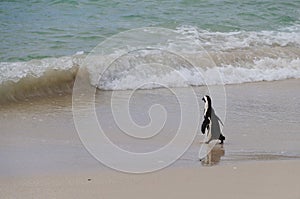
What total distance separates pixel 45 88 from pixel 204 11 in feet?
17.6

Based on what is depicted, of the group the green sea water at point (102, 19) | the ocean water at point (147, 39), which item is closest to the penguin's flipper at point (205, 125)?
the ocean water at point (147, 39)

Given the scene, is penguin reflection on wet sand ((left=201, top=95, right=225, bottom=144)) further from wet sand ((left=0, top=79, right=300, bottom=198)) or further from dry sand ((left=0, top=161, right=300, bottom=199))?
dry sand ((left=0, top=161, right=300, bottom=199))

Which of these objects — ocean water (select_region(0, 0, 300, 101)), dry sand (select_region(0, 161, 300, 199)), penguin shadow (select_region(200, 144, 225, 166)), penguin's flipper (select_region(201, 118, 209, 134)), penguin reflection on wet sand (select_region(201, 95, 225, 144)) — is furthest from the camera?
ocean water (select_region(0, 0, 300, 101))

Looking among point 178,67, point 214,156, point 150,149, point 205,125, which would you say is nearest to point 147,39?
point 178,67

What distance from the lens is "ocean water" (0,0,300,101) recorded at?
7551mm

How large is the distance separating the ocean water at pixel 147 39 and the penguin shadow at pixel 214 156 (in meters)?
2.42

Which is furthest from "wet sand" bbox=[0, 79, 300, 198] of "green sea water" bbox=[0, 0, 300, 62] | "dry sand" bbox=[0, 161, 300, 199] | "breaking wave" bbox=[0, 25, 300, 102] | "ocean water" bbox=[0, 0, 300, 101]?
"green sea water" bbox=[0, 0, 300, 62]

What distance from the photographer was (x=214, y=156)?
15.7ft

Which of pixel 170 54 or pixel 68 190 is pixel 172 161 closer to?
pixel 68 190

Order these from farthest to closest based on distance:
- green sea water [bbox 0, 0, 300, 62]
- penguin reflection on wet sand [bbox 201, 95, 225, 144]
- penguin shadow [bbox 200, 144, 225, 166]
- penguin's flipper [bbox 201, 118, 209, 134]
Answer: green sea water [bbox 0, 0, 300, 62], penguin's flipper [bbox 201, 118, 209, 134], penguin reflection on wet sand [bbox 201, 95, 225, 144], penguin shadow [bbox 200, 144, 225, 166]

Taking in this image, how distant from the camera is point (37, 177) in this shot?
413 centimetres

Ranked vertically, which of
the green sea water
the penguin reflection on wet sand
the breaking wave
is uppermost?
the penguin reflection on wet sand

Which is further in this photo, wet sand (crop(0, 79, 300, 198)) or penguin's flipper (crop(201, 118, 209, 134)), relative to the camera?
penguin's flipper (crop(201, 118, 209, 134))

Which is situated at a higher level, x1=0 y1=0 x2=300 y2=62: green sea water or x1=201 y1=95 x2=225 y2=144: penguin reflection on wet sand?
x1=201 y1=95 x2=225 y2=144: penguin reflection on wet sand
